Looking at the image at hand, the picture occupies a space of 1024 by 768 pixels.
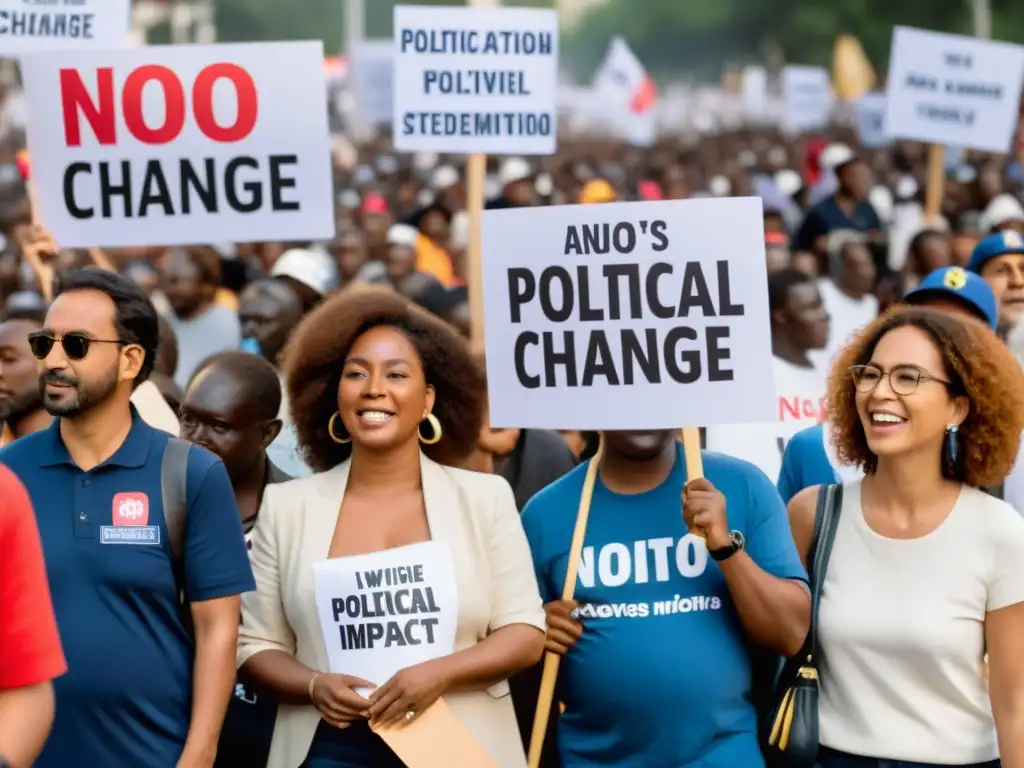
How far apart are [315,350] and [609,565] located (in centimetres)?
92

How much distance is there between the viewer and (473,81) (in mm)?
9945

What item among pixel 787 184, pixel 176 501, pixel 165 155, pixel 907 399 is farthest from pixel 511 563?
pixel 787 184

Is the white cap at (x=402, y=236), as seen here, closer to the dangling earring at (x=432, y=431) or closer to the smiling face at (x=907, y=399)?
the dangling earring at (x=432, y=431)

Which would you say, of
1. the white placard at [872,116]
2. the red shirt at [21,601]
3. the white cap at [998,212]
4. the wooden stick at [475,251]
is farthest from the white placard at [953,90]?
the white placard at [872,116]

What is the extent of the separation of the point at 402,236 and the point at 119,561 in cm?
971

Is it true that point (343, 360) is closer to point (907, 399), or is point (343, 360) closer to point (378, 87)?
point (907, 399)

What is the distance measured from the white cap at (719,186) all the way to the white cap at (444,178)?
2.80 metres

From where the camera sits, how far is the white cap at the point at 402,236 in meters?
13.3

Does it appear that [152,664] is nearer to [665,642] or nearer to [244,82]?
[665,642]

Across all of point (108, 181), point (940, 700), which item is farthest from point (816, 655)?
point (108, 181)

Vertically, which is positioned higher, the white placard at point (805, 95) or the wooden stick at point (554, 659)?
the white placard at point (805, 95)

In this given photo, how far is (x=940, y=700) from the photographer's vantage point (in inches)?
181

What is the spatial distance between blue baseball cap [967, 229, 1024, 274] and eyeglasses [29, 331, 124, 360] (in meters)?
4.15

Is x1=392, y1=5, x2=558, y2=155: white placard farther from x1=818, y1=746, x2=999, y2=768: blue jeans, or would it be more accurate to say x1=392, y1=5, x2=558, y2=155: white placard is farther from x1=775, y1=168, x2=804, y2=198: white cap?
x1=775, y1=168, x2=804, y2=198: white cap
